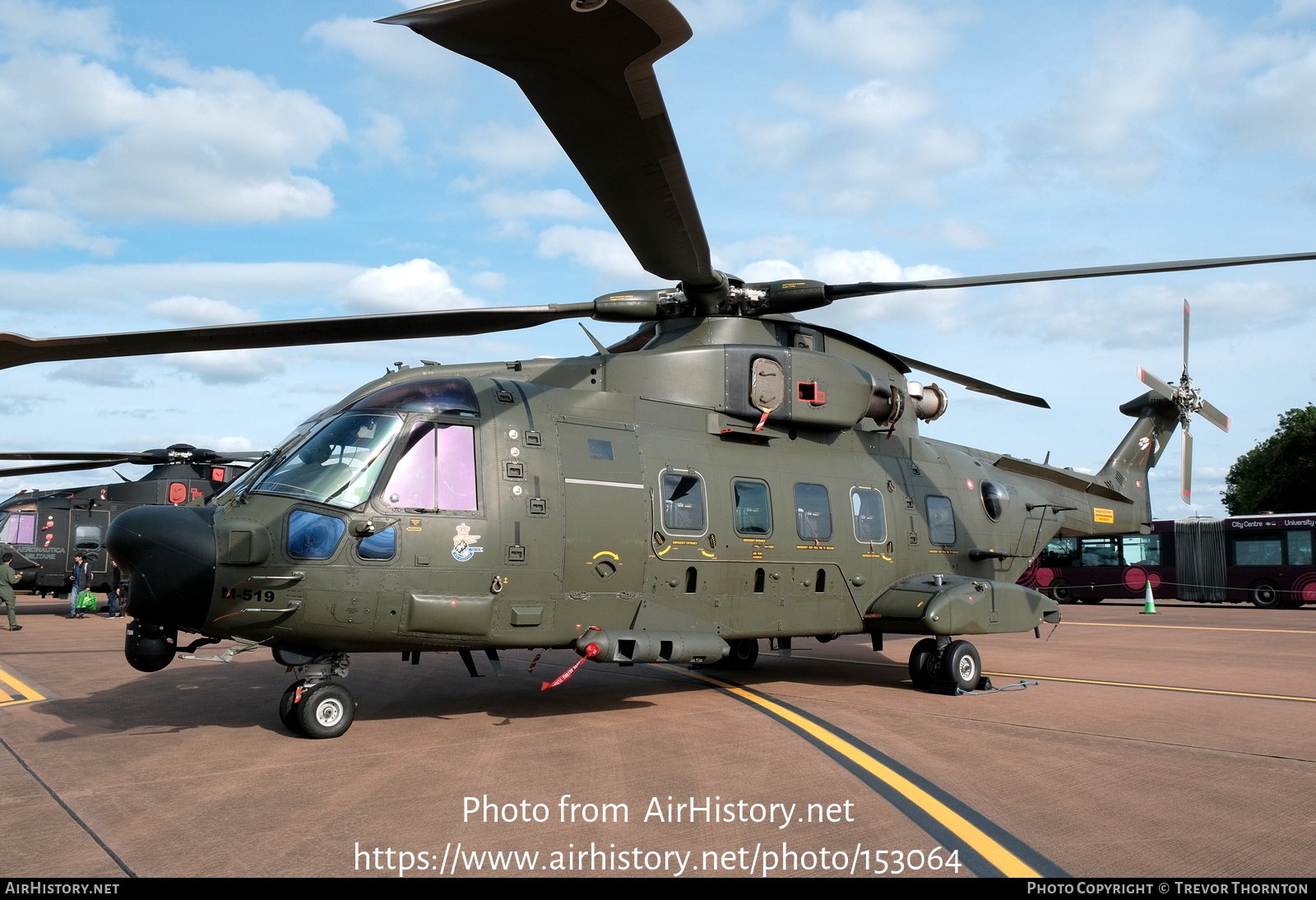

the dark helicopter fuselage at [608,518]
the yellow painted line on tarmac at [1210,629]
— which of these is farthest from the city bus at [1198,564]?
the dark helicopter fuselage at [608,518]

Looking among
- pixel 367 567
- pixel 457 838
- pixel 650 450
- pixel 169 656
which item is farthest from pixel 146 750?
pixel 650 450

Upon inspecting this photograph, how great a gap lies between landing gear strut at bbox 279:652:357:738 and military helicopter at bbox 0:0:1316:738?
0.02 meters

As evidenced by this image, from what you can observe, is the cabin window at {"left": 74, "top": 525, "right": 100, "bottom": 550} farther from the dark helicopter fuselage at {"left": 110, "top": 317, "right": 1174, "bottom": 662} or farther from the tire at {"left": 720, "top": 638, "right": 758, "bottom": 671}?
the dark helicopter fuselage at {"left": 110, "top": 317, "right": 1174, "bottom": 662}

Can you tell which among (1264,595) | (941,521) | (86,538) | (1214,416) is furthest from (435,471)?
(1264,595)

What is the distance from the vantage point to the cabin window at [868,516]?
11.2 m

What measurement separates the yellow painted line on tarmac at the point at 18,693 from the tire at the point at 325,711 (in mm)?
4292

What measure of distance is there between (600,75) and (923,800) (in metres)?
4.84

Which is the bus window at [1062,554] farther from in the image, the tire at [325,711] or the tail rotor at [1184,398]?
the tire at [325,711]

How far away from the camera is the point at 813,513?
10680mm

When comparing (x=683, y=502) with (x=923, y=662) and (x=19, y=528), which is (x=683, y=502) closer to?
(x=923, y=662)

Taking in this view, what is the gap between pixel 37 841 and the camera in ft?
16.3

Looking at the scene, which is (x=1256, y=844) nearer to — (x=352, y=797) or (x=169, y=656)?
(x=352, y=797)

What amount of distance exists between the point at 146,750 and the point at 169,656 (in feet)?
2.67

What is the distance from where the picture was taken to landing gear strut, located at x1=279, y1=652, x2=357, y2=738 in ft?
25.1
